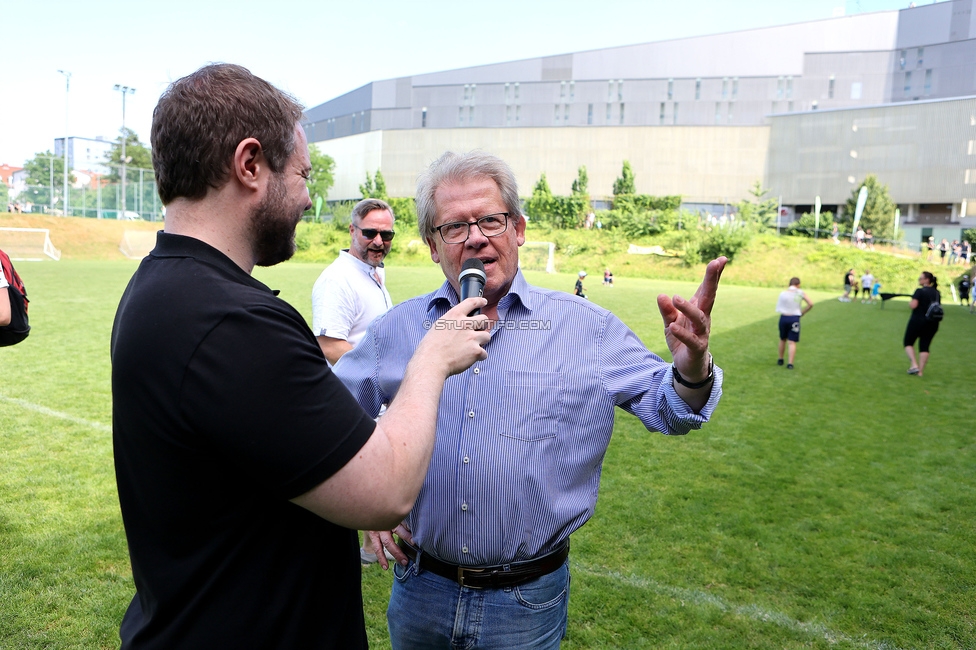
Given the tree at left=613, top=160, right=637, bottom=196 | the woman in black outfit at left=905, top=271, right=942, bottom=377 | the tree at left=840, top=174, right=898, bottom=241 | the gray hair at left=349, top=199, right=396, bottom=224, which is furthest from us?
the tree at left=613, top=160, right=637, bottom=196

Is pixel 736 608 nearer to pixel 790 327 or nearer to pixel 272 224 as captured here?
pixel 272 224

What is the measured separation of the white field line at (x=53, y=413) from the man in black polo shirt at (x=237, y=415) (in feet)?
26.8

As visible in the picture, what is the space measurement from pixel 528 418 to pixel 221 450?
1219 millimetres

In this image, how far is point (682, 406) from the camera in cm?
233

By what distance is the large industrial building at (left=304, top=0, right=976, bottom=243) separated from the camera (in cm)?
6619

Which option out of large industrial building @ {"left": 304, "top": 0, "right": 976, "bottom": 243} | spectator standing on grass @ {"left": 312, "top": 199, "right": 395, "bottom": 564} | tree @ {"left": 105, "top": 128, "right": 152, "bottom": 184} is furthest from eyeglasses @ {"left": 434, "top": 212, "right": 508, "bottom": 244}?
tree @ {"left": 105, "top": 128, "right": 152, "bottom": 184}

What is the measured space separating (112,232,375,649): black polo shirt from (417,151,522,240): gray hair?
4.15 feet

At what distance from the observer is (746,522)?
6.51 m

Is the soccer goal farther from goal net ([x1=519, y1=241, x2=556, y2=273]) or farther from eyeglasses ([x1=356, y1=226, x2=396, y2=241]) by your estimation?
eyeglasses ([x1=356, y1=226, x2=396, y2=241])

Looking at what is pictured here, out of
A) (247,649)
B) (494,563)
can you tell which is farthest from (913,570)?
(247,649)

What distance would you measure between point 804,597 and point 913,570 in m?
1.20

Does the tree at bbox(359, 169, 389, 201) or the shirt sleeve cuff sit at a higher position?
the tree at bbox(359, 169, 389, 201)

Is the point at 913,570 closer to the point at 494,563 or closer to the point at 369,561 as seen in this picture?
the point at 369,561

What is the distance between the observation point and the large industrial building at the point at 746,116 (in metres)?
66.2
